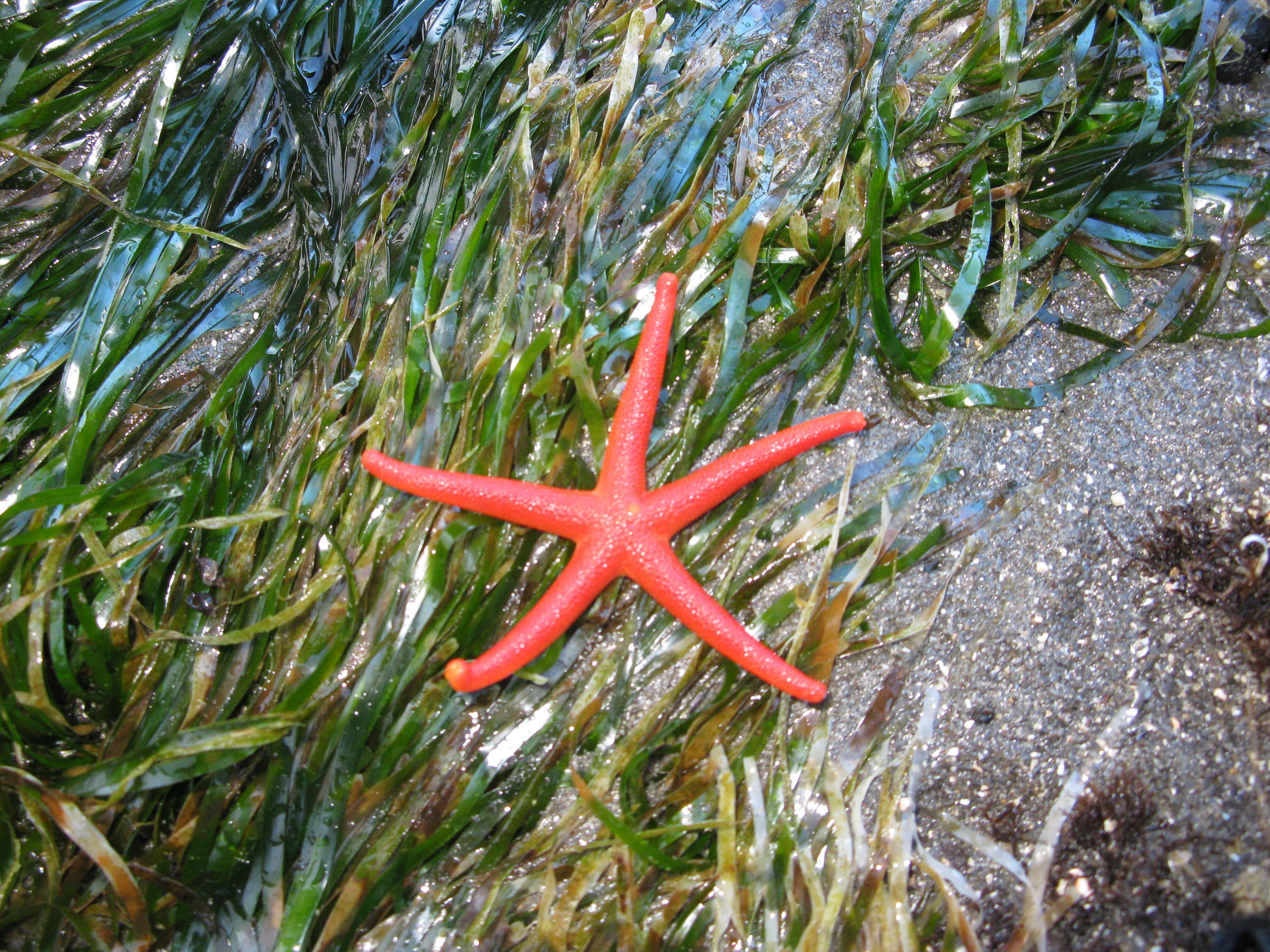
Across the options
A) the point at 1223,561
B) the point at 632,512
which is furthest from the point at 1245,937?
the point at 632,512

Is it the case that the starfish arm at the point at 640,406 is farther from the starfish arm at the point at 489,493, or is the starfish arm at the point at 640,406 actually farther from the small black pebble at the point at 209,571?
the small black pebble at the point at 209,571

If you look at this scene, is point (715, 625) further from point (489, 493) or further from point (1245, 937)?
point (1245, 937)

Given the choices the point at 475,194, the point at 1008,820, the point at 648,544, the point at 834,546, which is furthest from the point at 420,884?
the point at 475,194

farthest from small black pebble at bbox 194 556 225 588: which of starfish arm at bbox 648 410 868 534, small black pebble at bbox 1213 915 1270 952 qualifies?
small black pebble at bbox 1213 915 1270 952

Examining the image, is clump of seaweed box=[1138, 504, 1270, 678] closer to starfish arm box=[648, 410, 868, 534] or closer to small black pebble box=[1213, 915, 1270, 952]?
small black pebble box=[1213, 915, 1270, 952]

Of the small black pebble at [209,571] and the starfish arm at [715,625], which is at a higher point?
the small black pebble at [209,571]

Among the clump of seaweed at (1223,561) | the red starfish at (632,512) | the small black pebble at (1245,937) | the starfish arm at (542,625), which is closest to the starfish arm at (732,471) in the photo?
the red starfish at (632,512)

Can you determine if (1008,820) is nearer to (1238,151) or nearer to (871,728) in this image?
(871,728)
